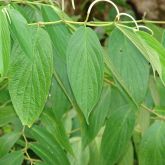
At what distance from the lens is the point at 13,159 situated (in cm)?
101

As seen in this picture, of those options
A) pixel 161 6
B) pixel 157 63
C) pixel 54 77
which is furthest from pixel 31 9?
pixel 161 6

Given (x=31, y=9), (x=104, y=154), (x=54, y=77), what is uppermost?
(x=31, y=9)

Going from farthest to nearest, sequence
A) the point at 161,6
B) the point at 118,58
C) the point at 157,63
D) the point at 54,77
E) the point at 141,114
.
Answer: the point at 161,6 → the point at 141,114 → the point at 54,77 → the point at 118,58 → the point at 157,63

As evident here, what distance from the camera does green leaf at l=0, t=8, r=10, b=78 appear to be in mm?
629

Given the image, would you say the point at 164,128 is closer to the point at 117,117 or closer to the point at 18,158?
the point at 117,117

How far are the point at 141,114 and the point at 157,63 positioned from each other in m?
0.41

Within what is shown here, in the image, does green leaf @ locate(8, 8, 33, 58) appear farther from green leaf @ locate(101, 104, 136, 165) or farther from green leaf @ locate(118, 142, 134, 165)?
green leaf @ locate(118, 142, 134, 165)

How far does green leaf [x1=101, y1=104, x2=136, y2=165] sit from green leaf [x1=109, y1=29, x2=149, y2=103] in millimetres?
167

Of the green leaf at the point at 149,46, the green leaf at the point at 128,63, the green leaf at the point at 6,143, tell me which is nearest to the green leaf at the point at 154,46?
the green leaf at the point at 149,46

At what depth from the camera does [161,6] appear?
254cm

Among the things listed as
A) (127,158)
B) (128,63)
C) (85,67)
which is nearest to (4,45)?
(85,67)

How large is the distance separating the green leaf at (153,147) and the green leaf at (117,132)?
0.04 metres

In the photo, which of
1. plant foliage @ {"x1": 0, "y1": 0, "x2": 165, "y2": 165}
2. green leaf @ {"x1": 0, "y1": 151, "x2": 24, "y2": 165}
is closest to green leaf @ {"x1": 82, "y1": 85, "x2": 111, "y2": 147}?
plant foliage @ {"x1": 0, "y1": 0, "x2": 165, "y2": 165}

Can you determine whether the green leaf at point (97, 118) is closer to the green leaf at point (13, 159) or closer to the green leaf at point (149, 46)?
the green leaf at point (13, 159)
